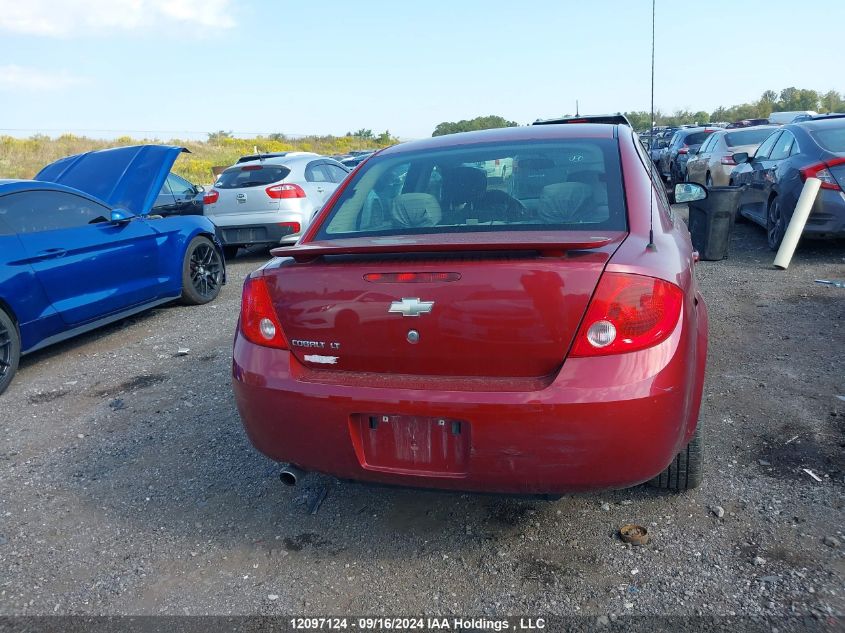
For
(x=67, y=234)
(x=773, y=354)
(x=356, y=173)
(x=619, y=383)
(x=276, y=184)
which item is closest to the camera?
(x=619, y=383)

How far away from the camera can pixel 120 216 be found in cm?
615

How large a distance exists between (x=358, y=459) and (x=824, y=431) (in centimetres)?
258

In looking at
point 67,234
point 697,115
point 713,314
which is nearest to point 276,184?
point 67,234

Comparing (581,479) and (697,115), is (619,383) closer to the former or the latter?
(581,479)

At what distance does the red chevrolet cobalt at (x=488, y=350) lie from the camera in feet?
7.42

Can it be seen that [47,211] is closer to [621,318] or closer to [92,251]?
[92,251]

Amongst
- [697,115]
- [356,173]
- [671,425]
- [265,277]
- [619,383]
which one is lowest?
[697,115]

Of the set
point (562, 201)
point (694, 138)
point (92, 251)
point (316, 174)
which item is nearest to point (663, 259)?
point (562, 201)

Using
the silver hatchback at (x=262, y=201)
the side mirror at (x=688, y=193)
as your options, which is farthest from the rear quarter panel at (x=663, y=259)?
the silver hatchback at (x=262, y=201)

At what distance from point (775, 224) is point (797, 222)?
2.91ft

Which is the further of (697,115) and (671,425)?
(697,115)

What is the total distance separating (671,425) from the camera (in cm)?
234

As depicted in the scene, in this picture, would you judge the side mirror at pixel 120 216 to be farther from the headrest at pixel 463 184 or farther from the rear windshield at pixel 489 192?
the headrest at pixel 463 184

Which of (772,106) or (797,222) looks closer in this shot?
(797,222)
